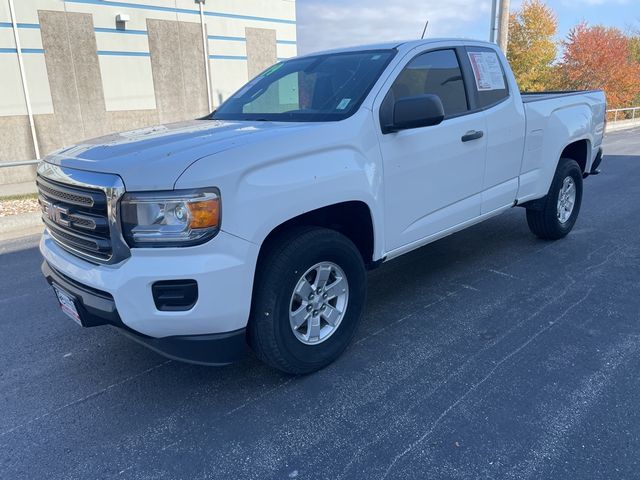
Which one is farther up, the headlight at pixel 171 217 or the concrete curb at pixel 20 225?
the headlight at pixel 171 217

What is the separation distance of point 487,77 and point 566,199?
78.3 inches

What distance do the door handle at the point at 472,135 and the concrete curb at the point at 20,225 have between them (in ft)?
20.5

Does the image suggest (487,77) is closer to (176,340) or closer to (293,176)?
(293,176)

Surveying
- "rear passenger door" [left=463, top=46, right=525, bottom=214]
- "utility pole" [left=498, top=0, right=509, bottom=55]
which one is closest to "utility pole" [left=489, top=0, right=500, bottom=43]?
"utility pole" [left=498, top=0, right=509, bottom=55]

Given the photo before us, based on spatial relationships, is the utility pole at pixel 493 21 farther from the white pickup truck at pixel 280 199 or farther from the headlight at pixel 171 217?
the headlight at pixel 171 217

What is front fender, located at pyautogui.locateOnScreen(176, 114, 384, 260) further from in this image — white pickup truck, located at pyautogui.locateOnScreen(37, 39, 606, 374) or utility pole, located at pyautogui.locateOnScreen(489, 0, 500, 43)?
utility pole, located at pyautogui.locateOnScreen(489, 0, 500, 43)

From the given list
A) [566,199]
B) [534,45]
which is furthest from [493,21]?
[534,45]

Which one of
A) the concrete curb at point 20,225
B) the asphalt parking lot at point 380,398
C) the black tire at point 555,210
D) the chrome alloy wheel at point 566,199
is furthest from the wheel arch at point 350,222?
the concrete curb at point 20,225

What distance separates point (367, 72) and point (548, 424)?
99.0 inches

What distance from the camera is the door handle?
3.99 meters

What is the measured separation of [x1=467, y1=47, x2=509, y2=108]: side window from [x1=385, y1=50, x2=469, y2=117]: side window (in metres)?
0.21

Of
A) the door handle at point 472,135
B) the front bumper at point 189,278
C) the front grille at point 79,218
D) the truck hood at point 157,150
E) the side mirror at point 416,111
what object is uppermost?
the side mirror at point 416,111

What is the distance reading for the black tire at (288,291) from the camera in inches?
110

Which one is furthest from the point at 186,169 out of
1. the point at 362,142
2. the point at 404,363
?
the point at 404,363
